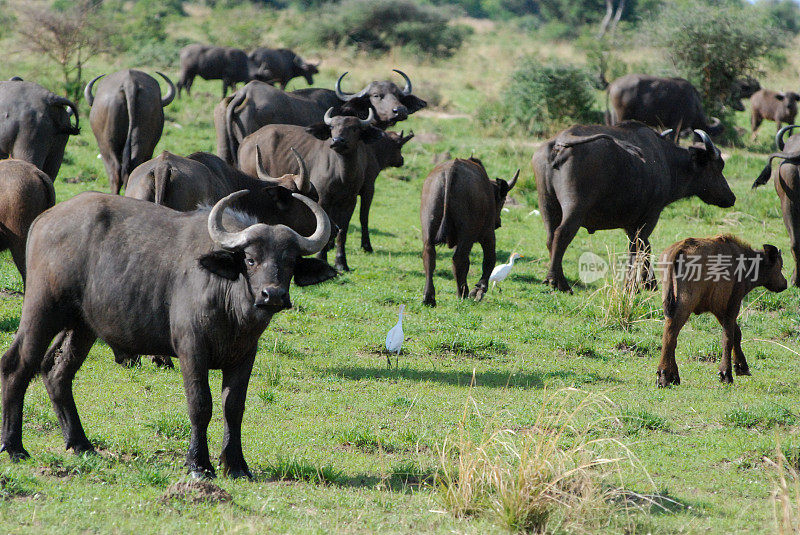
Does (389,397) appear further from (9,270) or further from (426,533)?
(9,270)

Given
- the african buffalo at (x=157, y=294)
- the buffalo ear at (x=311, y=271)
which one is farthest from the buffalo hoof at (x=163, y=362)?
the buffalo ear at (x=311, y=271)

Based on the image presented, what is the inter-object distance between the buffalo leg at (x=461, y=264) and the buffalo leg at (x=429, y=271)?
265 mm

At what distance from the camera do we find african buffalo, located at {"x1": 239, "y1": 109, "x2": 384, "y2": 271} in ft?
39.1

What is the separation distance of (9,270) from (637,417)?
279 inches

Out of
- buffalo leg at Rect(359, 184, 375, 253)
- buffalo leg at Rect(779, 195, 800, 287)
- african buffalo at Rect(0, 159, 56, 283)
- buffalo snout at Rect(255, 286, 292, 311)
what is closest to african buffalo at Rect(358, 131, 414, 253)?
buffalo leg at Rect(359, 184, 375, 253)

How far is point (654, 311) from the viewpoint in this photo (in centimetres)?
1023

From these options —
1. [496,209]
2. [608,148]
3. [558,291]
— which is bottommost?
[558,291]

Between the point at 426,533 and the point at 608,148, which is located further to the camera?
the point at 608,148

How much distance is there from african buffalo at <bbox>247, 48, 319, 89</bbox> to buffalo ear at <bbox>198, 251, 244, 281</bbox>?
23.2 metres

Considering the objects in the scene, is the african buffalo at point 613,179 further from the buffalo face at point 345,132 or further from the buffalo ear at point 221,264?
the buffalo ear at point 221,264

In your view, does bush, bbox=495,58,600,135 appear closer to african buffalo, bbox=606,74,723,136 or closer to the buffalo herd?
african buffalo, bbox=606,74,723,136

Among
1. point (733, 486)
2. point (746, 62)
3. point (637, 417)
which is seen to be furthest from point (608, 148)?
point (746, 62)

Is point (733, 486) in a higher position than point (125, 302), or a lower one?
lower

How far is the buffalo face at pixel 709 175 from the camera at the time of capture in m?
12.5
